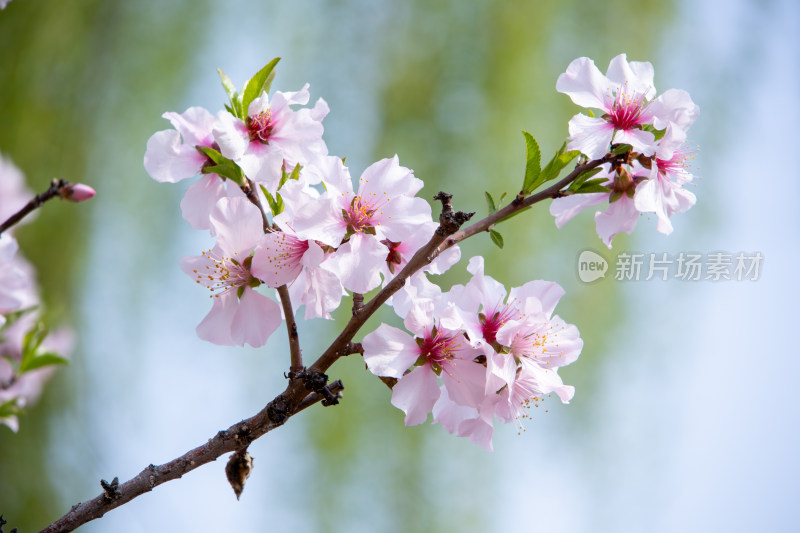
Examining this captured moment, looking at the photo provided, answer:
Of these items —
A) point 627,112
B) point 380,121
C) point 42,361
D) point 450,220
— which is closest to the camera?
point 450,220

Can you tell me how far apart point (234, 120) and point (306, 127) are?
0.05 m

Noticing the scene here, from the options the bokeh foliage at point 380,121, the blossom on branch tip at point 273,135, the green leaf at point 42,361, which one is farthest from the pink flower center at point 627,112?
the bokeh foliage at point 380,121

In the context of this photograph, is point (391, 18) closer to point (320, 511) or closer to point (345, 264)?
point (320, 511)

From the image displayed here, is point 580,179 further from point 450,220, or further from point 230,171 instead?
point 230,171

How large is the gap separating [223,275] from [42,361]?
0.42m

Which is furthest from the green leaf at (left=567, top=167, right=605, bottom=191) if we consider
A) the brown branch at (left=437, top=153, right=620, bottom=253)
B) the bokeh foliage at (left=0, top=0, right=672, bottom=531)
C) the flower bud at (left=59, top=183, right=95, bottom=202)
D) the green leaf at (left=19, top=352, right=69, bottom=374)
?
the bokeh foliage at (left=0, top=0, right=672, bottom=531)

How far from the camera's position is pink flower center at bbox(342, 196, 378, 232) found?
1.58 feet

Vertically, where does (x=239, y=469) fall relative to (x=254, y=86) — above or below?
below

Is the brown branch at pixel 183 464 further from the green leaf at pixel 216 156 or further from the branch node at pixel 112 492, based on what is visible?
the green leaf at pixel 216 156

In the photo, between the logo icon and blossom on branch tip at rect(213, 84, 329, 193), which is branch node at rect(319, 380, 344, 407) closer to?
blossom on branch tip at rect(213, 84, 329, 193)

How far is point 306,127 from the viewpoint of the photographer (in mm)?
495

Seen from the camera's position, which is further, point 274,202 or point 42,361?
point 42,361

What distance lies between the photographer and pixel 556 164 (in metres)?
0.50

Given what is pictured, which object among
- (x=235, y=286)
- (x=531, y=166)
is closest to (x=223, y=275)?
(x=235, y=286)
